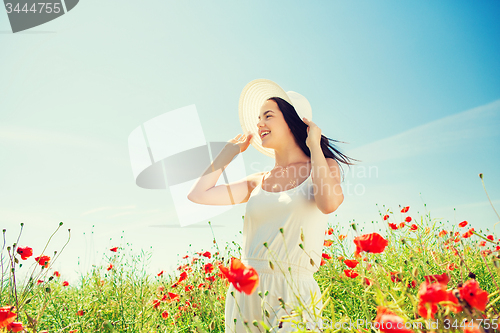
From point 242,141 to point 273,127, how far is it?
1.39 ft

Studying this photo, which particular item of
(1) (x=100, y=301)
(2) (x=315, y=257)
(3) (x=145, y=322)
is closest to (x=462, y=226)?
(2) (x=315, y=257)

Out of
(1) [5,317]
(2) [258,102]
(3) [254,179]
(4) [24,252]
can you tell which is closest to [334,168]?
(3) [254,179]

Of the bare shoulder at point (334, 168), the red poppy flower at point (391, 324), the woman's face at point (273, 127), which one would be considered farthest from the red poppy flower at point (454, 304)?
the woman's face at point (273, 127)

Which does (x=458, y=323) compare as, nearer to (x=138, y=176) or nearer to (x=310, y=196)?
(x=310, y=196)

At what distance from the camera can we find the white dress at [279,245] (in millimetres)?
1580

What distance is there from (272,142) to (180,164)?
1.48 meters

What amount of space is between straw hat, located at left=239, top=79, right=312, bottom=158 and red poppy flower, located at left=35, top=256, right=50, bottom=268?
1793mm

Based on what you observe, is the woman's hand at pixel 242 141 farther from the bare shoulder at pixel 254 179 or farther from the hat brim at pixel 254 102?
the bare shoulder at pixel 254 179

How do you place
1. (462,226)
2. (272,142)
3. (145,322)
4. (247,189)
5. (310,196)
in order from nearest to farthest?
(310,196)
(272,142)
(247,189)
(145,322)
(462,226)

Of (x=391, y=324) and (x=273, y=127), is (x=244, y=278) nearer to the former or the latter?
(x=391, y=324)

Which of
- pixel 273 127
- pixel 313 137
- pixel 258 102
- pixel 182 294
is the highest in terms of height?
pixel 258 102

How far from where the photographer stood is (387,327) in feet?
2.46

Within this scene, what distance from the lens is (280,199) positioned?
175cm

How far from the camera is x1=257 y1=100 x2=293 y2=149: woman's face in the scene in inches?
81.4
